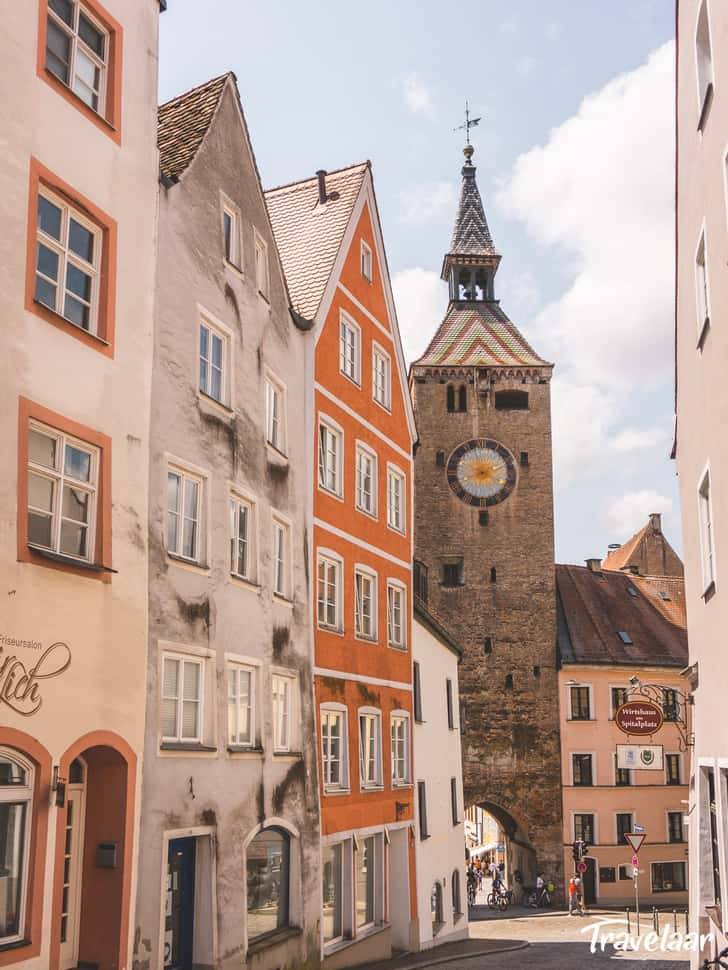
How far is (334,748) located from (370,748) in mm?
2157

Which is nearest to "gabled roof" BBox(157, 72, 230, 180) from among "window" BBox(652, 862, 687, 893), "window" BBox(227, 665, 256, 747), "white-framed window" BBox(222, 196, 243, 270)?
"white-framed window" BBox(222, 196, 243, 270)

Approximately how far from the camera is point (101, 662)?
1213 cm

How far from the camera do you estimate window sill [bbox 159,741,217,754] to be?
1371 centimetres

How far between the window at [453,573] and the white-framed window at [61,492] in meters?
39.9

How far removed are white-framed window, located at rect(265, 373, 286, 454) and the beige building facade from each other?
6419 mm

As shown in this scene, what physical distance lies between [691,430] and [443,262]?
45981mm

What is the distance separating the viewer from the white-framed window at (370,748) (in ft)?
72.2

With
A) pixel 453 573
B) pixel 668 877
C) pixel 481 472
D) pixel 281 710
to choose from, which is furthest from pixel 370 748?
pixel 481 472

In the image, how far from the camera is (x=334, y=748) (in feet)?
68.2

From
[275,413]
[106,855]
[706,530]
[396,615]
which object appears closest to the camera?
[106,855]

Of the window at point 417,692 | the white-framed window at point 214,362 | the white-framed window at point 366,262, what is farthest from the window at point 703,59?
the window at point 417,692

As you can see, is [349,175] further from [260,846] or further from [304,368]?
[260,846]

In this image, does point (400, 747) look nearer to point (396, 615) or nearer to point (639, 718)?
point (396, 615)

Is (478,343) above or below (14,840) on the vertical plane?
above
